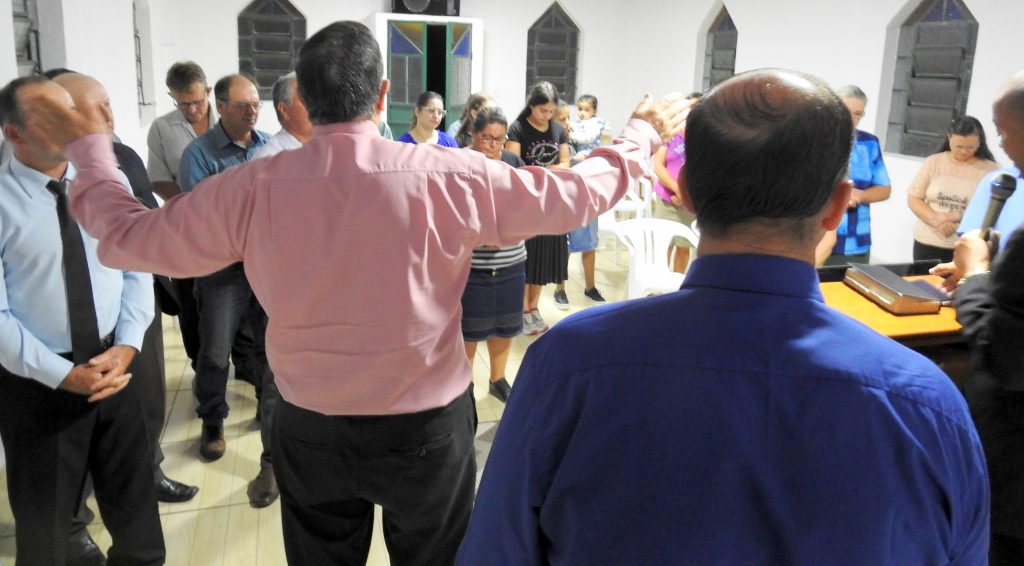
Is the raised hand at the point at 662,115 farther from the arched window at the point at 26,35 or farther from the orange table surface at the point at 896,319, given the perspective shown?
the arched window at the point at 26,35

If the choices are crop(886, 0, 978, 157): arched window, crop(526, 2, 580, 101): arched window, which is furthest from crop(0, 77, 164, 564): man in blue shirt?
crop(526, 2, 580, 101): arched window

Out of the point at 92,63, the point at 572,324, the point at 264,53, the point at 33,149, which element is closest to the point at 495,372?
the point at 33,149

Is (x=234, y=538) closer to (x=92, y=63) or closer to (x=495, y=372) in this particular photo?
(x=495, y=372)

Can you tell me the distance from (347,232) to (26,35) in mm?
2552

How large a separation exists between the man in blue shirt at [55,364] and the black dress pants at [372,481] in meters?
0.66

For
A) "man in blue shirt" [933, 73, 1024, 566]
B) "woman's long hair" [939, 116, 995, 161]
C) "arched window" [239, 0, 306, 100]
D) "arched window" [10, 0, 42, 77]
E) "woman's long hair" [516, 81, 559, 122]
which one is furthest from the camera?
"arched window" [239, 0, 306, 100]

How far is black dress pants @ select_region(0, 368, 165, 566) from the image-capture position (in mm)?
1863

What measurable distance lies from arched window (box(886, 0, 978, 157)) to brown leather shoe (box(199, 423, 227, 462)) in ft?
17.1

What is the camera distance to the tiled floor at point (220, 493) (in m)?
2.41

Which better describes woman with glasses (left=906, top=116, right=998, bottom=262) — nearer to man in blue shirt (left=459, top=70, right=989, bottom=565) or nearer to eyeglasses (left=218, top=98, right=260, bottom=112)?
eyeglasses (left=218, top=98, right=260, bottom=112)

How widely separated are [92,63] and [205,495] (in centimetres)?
234

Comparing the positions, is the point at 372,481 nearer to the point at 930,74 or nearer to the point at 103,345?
the point at 103,345

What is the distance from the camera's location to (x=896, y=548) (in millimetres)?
682

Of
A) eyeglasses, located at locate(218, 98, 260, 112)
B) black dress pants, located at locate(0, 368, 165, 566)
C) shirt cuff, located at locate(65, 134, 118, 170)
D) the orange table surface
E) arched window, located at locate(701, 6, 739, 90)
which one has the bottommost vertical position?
black dress pants, located at locate(0, 368, 165, 566)
